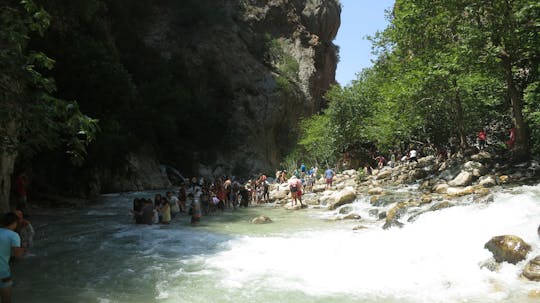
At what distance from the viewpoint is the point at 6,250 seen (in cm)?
476

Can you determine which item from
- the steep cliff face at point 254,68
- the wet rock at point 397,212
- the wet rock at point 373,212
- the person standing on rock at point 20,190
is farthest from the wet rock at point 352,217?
the steep cliff face at point 254,68

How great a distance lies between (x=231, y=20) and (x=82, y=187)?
28.9 metres

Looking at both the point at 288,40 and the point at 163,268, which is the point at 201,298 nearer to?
the point at 163,268

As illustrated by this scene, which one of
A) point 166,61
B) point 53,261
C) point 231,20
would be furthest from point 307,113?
point 53,261

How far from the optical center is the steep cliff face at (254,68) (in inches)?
1612

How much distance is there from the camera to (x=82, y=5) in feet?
51.5

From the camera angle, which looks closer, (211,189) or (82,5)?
(82,5)

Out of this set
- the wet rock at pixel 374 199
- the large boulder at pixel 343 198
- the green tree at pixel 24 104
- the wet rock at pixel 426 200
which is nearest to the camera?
the green tree at pixel 24 104

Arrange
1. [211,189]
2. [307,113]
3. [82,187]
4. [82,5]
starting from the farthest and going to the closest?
[307,113] < [82,187] < [211,189] < [82,5]

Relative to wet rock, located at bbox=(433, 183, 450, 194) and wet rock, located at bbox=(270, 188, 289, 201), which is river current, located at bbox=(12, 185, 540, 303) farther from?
wet rock, located at bbox=(270, 188, 289, 201)

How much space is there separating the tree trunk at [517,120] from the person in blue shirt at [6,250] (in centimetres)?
1503

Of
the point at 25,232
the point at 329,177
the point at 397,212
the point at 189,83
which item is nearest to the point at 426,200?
the point at 397,212

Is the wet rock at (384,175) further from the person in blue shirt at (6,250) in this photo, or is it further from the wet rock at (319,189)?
the person in blue shirt at (6,250)

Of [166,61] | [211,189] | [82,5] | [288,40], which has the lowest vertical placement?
[211,189]
